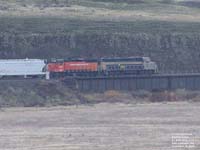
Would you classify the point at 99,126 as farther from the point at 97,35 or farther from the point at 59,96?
the point at 97,35

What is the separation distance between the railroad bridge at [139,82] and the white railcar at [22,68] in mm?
2912

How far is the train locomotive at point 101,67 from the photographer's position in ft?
264

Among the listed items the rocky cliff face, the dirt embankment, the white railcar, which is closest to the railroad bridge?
the dirt embankment

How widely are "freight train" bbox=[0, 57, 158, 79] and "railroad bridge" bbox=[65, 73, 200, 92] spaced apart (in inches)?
80.1

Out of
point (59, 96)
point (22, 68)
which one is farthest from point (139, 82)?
point (22, 68)

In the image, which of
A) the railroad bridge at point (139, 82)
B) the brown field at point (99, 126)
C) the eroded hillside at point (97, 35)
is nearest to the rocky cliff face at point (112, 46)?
the eroded hillside at point (97, 35)

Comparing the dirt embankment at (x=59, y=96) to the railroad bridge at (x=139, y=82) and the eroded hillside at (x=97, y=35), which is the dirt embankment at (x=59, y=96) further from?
the eroded hillside at (x=97, y=35)

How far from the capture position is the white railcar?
260ft

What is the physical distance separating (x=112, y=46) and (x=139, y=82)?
13.3m

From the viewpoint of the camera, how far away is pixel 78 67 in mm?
81375

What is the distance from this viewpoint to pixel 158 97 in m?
77.9

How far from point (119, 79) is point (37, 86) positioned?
7.26 m

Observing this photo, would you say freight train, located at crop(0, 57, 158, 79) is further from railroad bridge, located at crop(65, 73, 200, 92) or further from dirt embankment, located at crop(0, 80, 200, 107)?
dirt embankment, located at crop(0, 80, 200, 107)

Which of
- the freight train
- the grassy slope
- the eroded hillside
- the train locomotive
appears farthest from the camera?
the grassy slope
